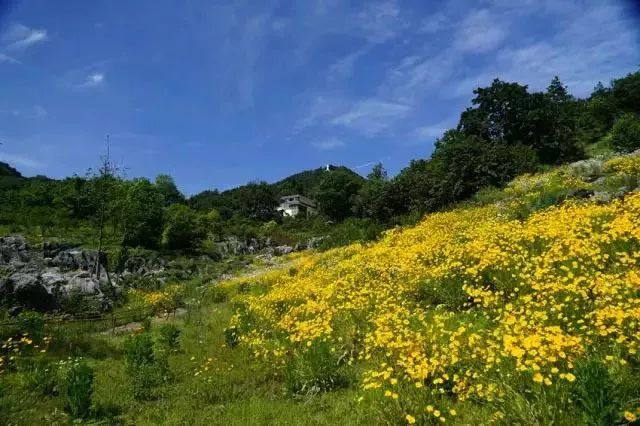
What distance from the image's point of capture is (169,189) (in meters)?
84.7

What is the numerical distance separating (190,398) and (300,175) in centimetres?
15216

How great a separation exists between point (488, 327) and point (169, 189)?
3305 inches

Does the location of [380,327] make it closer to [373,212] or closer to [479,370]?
[479,370]

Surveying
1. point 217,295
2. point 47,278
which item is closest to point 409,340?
point 217,295

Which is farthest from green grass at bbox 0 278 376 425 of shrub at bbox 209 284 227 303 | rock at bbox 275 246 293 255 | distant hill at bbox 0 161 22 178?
distant hill at bbox 0 161 22 178

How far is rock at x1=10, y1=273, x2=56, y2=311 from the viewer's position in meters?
15.6

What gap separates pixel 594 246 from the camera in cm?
731

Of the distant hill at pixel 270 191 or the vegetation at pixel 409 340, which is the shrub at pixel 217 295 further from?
the distant hill at pixel 270 191

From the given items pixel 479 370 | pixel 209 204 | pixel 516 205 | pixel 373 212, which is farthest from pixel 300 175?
pixel 479 370

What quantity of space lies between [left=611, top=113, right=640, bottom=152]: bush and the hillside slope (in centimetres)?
2032

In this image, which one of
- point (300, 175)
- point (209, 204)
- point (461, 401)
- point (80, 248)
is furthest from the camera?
point (300, 175)

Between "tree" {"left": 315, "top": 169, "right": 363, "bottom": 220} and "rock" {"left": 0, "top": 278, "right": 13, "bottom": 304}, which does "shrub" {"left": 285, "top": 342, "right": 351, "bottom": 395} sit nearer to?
"rock" {"left": 0, "top": 278, "right": 13, "bottom": 304}

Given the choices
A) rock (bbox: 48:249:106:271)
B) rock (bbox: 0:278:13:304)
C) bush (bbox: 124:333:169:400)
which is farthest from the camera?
rock (bbox: 48:249:106:271)

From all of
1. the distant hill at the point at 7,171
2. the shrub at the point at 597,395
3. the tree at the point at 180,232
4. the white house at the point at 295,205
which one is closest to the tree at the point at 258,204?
the white house at the point at 295,205
